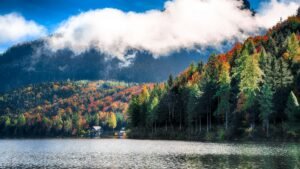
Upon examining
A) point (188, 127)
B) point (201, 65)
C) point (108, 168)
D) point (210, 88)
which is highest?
point (201, 65)

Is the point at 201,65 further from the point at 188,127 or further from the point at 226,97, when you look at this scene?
the point at 226,97

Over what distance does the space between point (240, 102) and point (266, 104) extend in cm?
953

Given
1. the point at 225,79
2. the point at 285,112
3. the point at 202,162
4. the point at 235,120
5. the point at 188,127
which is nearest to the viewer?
the point at 202,162

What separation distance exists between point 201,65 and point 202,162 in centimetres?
12718

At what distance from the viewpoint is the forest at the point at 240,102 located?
118m

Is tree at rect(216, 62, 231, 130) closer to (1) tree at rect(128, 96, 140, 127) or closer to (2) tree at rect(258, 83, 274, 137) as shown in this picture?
(2) tree at rect(258, 83, 274, 137)

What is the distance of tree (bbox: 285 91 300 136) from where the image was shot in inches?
4343

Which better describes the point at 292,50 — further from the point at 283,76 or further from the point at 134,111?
the point at 134,111

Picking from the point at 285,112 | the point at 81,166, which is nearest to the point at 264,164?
the point at 81,166

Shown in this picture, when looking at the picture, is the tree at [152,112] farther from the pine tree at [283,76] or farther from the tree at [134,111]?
the pine tree at [283,76]

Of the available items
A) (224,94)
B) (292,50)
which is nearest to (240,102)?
(224,94)

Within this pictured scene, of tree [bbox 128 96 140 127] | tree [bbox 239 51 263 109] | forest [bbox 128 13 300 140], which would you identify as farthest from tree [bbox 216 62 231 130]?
tree [bbox 128 96 140 127]

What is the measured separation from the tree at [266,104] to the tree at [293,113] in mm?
5785

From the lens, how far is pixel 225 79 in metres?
135
